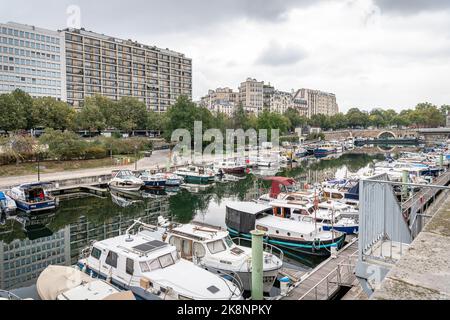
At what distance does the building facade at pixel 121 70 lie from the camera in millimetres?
95312

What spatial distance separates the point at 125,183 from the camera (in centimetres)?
3559

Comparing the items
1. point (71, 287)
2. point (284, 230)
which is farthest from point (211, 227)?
point (71, 287)

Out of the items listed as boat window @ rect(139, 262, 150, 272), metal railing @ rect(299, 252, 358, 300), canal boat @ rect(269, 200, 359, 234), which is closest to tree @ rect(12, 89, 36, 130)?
canal boat @ rect(269, 200, 359, 234)

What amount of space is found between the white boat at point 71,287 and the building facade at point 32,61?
8557cm

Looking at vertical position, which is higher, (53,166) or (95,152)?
(95,152)

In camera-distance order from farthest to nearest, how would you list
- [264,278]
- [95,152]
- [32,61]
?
[32,61]
[95,152]
[264,278]

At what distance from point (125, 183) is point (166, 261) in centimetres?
2435

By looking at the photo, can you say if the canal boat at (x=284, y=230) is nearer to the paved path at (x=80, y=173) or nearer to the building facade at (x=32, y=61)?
the paved path at (x=80, y=173)

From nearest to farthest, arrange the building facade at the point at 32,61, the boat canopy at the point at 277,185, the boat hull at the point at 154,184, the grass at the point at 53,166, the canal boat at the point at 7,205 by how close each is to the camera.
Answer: the canal boat at the point at 7,205 → the boat canopy at the point at 277,185 → the boat hull at the point at 154,184 → the grass at the point at 53,166 → the building facade at the point at 32,61

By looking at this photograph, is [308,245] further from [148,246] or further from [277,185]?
[277,185]

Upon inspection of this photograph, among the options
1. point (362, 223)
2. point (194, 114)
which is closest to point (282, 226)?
point (362, 223)

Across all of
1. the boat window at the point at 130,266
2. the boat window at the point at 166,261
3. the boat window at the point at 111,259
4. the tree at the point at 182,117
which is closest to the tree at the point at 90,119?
the tree at the point at 182,117

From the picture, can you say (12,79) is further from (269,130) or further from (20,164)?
(269,130)

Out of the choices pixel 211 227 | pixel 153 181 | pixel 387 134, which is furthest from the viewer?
pixel 387 134
